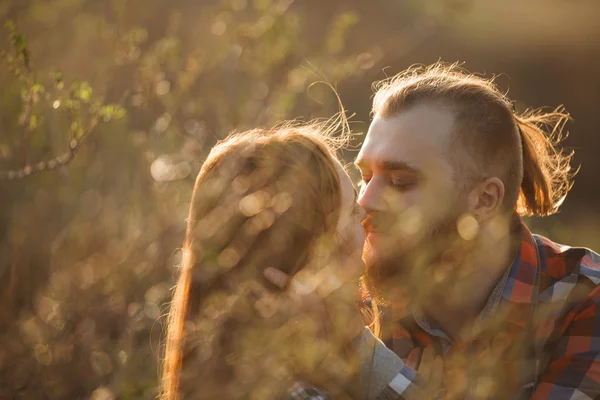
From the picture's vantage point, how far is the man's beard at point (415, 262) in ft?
10.2

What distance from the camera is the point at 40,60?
11.0 feet

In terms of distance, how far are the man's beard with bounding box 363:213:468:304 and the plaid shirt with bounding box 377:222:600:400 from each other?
0.15 m

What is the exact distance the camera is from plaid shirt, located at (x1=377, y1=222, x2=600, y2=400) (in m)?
2.50

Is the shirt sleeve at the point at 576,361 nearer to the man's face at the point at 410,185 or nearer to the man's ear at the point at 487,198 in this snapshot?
the man's ear at the point at 487,198

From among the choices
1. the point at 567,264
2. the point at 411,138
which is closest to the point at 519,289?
the point at 567,264

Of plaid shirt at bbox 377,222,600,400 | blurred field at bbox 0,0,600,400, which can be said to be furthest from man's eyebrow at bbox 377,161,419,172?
plaid shirt at bbox 377,222,600,400

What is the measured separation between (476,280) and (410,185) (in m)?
0.46

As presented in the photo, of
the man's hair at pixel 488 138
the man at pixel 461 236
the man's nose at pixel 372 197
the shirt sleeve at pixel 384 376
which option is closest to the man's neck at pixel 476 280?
the man at pixel 461 236

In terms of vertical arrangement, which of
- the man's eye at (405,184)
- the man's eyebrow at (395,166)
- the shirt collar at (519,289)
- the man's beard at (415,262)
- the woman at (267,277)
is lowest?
the man's beard at (415,262)

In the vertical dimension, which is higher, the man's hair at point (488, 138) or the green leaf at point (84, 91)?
the green leaf at point (84, 91)

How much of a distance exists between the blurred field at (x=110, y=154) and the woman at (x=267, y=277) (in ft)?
1.23

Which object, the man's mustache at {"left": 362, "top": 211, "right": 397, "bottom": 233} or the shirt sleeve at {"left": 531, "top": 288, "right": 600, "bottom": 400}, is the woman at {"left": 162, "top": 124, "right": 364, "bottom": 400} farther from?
the shirt sleeve at {"left": 531, "top": 288, "right": 600, "bottom": 400}

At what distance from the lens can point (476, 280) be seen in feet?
10.1

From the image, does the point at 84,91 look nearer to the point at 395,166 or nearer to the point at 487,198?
the point at 395,166
